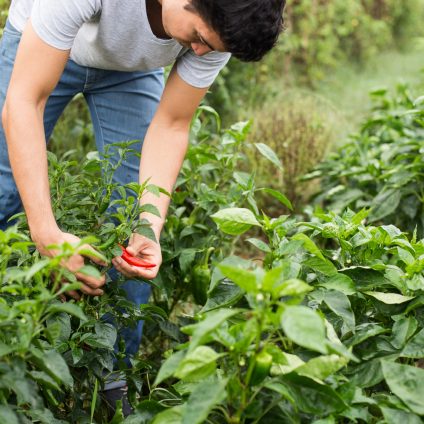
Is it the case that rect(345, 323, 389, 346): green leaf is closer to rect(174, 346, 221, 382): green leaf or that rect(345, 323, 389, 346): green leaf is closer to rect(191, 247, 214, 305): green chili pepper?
rect(174, 346, 221, 382): green leaf

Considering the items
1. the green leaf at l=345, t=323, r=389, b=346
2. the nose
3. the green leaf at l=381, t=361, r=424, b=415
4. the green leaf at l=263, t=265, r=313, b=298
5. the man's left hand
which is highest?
the nose

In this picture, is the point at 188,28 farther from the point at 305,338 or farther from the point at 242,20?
the point at 305,338

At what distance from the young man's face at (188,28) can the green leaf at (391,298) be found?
2.17 ft

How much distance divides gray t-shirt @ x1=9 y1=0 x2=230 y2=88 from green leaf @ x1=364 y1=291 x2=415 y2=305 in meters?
0.83

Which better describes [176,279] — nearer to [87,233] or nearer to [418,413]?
[87,233]

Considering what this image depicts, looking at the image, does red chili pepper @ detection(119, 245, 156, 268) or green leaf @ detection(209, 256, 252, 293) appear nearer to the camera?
green leaf @ detection(209, 256, 252, 293)

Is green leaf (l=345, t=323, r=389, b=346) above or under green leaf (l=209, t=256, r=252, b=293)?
under

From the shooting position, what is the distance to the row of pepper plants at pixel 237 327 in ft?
4.20

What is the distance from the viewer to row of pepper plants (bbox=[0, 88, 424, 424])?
1280mm

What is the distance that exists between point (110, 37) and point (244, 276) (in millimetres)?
1000

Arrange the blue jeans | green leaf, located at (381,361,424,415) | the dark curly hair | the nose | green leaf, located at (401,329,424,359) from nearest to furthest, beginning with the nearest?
green leaf, located at (381,361,424,415) < green leaf, located at (401,329,424,359) < the dark curly hair < the nose < the blue jeans

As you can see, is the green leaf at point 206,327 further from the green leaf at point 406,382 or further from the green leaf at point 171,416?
the green leaf at point 406,382

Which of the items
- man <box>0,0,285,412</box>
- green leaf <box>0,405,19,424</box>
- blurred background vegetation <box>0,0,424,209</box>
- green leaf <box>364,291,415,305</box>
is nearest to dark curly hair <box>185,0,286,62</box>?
man <box>0,0,285,412</box>

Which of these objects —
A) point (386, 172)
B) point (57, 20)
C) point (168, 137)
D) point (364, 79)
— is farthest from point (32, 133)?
point (364, 79)
